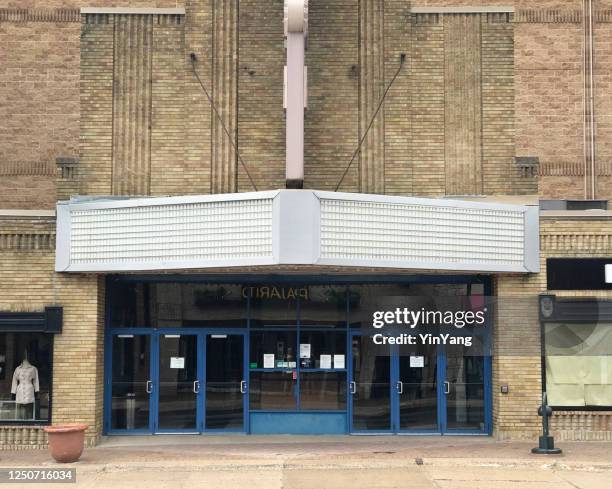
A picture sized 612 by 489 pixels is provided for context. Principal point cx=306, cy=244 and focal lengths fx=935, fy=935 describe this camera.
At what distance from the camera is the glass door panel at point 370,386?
20.6 meters

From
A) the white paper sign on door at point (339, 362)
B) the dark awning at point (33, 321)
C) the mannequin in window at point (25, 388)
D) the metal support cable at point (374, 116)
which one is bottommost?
the mannequin in window at point (25, 388)

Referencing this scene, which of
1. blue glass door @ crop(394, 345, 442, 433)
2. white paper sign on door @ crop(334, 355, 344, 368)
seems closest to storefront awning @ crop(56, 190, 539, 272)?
blue glass door @ crop(394, 345, 442, 433)

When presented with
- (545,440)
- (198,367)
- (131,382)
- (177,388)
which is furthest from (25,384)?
(545,440)

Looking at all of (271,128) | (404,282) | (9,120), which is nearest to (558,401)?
(404,282)

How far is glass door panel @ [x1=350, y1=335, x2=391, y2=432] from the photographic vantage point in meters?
20.6

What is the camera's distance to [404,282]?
811 inches

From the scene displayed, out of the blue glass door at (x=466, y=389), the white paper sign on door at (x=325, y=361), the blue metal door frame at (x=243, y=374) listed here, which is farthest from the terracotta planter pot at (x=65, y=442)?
the blue glass door at (x=466, y=389)

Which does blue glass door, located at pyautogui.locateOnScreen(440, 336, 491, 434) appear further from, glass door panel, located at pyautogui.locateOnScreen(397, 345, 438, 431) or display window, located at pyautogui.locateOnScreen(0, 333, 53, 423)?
display window, located at pyautogui.locateOnScreen(0, 333, 53, 423)

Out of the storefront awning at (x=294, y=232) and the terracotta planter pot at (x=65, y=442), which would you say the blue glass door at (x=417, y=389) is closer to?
the storefront awning at (x=294, y=232)

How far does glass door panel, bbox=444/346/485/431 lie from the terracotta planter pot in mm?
8026

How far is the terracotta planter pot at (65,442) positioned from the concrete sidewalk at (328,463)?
236 millimetres

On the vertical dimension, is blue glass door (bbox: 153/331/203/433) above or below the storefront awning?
below

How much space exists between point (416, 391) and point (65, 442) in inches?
302

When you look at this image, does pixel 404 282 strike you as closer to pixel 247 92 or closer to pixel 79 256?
pixel 247 92
